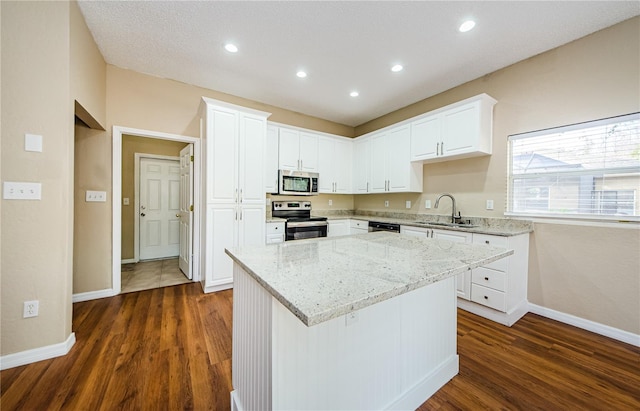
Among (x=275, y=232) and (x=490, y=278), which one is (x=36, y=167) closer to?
(x=275, y=232)

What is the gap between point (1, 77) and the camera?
167cm

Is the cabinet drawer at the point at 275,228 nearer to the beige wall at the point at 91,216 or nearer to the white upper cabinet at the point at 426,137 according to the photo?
the beige wall at the point at 91,216

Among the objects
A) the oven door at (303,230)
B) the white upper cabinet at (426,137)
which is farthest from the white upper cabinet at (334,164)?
the white upper cabinet at (426,137)

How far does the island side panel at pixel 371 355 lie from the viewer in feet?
3.06

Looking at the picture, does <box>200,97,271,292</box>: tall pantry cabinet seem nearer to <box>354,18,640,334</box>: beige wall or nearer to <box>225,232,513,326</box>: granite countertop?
<box>225,232,513,326</box>: granite countertop

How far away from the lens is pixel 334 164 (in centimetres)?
454

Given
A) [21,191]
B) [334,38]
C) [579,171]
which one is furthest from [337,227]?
[21,191]

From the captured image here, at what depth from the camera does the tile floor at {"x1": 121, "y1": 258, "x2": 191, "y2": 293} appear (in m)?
3.29

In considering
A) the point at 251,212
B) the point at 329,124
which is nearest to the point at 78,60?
the point at 251,212

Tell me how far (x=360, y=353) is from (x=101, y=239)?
3.31m

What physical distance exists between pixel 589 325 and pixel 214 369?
129 inches

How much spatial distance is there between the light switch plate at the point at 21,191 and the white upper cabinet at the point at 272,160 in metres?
2.40

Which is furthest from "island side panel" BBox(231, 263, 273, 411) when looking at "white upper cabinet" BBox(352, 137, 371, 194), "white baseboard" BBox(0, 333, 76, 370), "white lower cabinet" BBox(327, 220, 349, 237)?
"white upper cabinet" BBox(352, 137, 371, 194)

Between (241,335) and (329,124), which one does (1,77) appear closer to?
(241,335)
